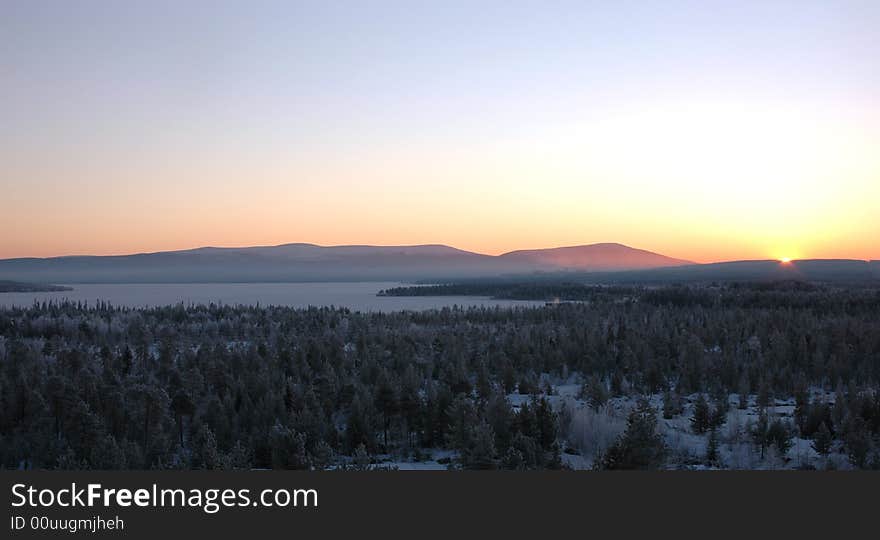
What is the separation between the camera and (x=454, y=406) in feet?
56.1

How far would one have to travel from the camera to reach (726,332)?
40.1 metres

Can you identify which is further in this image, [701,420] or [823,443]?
[701,420]

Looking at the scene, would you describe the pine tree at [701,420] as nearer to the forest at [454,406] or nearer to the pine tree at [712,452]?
the forest at [454,406]

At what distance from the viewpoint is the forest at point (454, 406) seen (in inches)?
559

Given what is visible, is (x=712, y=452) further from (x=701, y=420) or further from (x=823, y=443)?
(x=701, y=420)

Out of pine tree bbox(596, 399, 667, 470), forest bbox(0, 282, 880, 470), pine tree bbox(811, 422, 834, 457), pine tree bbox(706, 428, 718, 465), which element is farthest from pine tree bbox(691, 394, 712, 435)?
pine tree bbox(596, 399, 667, 470)

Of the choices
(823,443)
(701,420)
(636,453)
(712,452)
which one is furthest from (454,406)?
(823,443)

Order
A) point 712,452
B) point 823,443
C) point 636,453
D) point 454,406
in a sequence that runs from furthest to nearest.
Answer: point 454,406 → point 823,443 → point 712,452 → point 636,453

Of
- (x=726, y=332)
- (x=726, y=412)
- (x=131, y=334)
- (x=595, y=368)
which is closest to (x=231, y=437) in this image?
(x=726, y=412)

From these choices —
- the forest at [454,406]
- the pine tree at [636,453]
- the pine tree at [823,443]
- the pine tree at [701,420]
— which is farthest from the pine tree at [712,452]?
the pine tree at [636,453]

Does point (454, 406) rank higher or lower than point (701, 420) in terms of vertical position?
higher

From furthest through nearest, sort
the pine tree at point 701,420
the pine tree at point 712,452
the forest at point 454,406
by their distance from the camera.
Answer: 1. the pine tree at point 701,420
2. the pine tree at point 712,452
3. the forest at point 454,406

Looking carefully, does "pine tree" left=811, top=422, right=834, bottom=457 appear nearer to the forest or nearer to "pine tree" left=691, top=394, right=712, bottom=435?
the forest

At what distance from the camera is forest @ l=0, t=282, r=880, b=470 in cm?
1420
